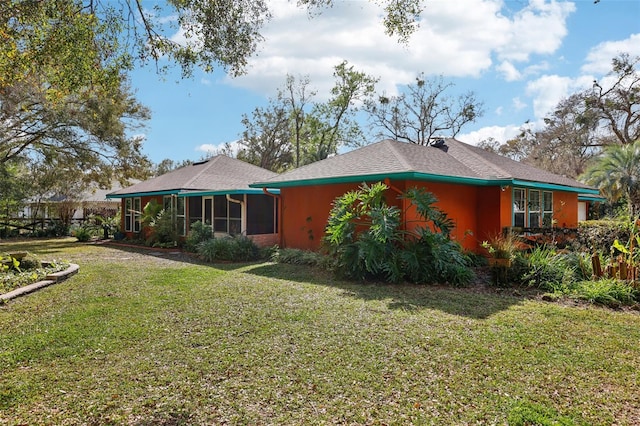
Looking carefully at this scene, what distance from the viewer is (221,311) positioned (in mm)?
6020

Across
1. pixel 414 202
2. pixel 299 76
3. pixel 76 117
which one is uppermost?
pixel 299 76

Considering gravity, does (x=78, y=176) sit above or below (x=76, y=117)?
below

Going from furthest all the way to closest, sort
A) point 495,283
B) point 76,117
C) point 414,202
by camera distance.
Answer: point 76,117 → point 414,202 → point 495,283

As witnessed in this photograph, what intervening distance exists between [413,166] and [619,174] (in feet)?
45.2

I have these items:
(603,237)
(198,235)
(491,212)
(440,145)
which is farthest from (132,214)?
(603,237)

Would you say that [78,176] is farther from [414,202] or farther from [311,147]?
[414,202]

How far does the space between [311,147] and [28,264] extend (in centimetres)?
2618

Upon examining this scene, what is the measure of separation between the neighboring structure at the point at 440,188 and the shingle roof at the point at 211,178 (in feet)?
14.3

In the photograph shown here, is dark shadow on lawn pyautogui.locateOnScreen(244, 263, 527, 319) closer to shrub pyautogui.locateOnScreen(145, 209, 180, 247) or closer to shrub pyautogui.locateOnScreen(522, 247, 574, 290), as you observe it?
shrub pyautogui.locateOnScreen(522, 247, 574, 290)

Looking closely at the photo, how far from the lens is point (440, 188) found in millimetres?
10719

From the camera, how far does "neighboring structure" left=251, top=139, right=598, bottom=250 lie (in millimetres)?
10203

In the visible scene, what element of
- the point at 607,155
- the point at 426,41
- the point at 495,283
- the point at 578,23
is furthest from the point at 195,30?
the point at 607,155

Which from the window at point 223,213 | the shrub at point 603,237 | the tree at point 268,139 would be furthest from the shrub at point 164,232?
the tree at point 268,139

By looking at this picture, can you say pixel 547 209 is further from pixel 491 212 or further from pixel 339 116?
pixel 339 116
